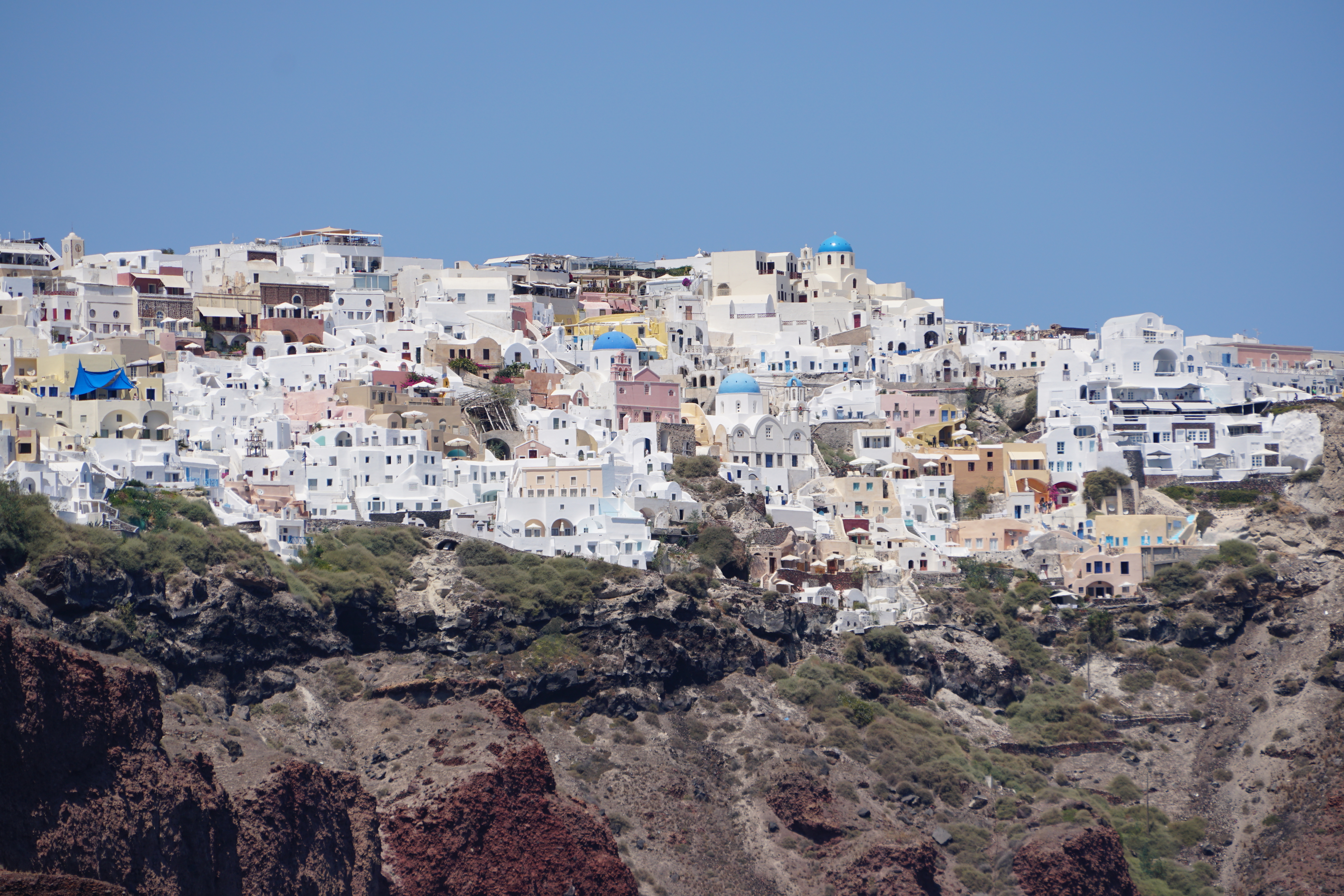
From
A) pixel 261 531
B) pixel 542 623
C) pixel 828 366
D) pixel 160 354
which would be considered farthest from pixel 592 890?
pixel 828 366

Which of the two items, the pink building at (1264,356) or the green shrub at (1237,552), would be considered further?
the pink building at (1264,356)

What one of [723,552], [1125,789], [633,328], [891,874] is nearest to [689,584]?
[723,552]

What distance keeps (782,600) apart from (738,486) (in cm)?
898

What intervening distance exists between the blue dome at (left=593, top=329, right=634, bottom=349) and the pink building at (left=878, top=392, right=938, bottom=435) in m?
11.6

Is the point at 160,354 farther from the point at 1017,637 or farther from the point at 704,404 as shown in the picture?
the point at 1017,637

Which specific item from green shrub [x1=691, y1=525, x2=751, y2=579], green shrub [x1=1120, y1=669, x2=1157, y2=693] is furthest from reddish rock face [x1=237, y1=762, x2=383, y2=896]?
green shrub [x1=1120, y1=669, x2=1157, y2=693]

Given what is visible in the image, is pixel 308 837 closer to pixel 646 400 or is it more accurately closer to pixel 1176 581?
pixel 646 400

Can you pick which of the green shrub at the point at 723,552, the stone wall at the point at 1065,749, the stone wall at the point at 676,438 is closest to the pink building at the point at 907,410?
the stone wall at the point at 676,438

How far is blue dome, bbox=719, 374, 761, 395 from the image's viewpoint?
97938 millimetres

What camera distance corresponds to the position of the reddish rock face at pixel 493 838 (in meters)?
63.5

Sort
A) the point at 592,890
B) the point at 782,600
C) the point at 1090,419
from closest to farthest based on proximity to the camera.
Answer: the point at 592,890, the point at 782,600, the point at 1090,419

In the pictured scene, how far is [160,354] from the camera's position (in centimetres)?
9438

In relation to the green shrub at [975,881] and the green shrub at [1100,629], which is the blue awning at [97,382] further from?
the green shrub at [1100,629]

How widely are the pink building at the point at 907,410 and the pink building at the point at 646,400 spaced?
35.3 feet
